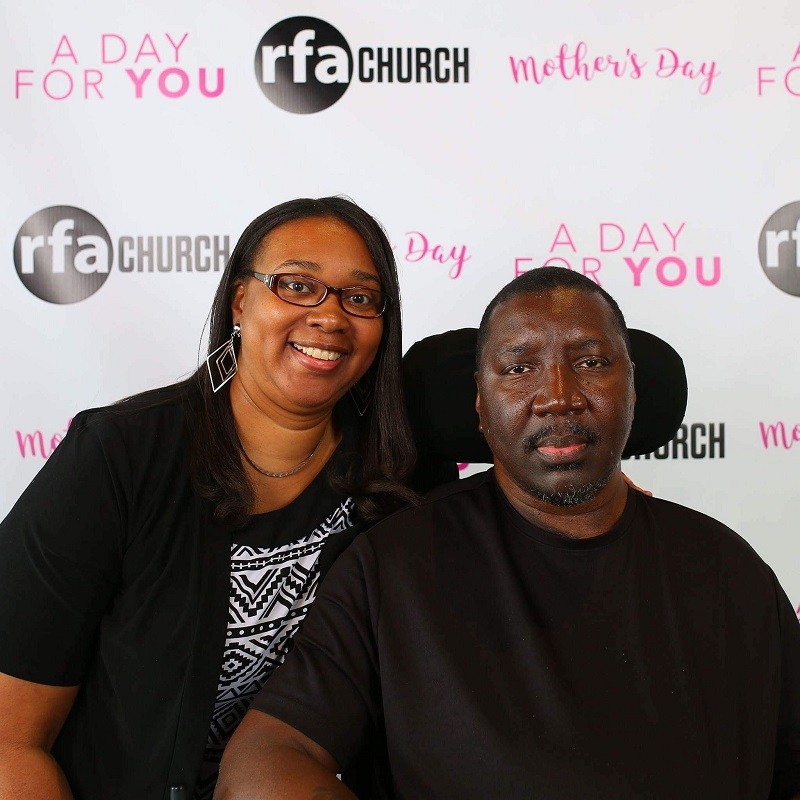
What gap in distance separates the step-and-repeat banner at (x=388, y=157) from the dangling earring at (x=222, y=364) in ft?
2.11

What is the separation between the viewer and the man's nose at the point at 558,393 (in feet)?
4.10

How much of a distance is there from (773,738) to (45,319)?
70.2 inches

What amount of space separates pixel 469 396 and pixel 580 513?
28cm

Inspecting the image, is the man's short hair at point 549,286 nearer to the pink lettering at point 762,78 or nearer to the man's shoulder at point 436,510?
the man's shoulder at point 436,510

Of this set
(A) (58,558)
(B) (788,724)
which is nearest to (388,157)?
(A) (58,558)

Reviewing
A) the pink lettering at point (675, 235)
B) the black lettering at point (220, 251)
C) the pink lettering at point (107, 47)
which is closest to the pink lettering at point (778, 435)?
the pink lettering at point (675, 235)

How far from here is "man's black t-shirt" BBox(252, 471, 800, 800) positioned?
1.12 m

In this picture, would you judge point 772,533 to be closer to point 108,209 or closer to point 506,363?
point 506,363

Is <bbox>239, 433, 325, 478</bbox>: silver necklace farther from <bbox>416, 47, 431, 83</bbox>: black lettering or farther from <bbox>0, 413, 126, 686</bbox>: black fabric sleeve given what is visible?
<bbox>416, 47, 431, 83</bbox>: black lettering

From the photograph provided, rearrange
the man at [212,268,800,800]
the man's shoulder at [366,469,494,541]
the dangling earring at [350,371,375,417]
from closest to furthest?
the man at [212,268,800,800] → the man's shoulder at [366,469,494,541] → the dangling earring at [350,371,375,417]

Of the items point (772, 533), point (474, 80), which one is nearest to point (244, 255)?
point (474, 80)

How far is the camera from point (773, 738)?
47.4 inches

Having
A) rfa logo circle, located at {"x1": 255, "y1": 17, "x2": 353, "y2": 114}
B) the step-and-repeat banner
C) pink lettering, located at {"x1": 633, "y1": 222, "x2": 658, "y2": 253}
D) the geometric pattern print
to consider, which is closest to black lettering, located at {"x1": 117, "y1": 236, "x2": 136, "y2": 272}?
the step-and-repeat banner

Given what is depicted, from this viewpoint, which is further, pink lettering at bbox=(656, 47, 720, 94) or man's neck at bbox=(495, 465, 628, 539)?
pink lettering at bbox=(656, 47, 720, 94)
